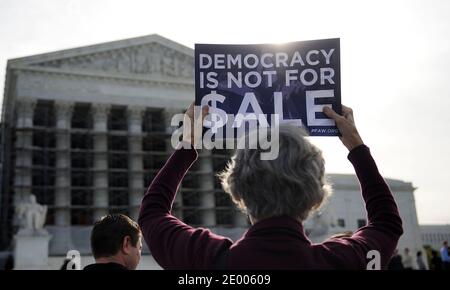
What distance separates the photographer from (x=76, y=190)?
46.1 m

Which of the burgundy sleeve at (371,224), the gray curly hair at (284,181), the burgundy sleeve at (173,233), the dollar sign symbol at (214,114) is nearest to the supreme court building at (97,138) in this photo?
the dollar sign symbol at (214,114)

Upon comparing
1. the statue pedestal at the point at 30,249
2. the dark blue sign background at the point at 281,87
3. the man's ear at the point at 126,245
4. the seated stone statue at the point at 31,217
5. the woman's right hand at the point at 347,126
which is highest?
the dark blue sign background at the point at 281,87

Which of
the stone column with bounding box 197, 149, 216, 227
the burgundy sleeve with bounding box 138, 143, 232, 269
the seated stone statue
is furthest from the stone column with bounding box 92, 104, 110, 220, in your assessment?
the burgundy sleeve with bounding box 138, 143, 232, 269

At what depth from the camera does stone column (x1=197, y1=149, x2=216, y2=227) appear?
4772 centimetres

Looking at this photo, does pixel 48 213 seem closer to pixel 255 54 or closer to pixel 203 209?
pixel 203 209

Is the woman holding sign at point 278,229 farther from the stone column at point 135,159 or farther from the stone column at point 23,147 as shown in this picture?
the stone column at point 135,159

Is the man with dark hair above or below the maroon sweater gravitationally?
below

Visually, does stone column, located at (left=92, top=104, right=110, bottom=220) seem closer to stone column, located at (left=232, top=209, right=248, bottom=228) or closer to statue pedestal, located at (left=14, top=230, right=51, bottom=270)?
statue pedestal, located at (left=14, top=230, right=51, bottom=270)

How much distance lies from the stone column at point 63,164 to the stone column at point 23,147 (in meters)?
2.04

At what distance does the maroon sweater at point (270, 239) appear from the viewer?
2.30 m

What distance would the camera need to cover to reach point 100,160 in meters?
45.3
